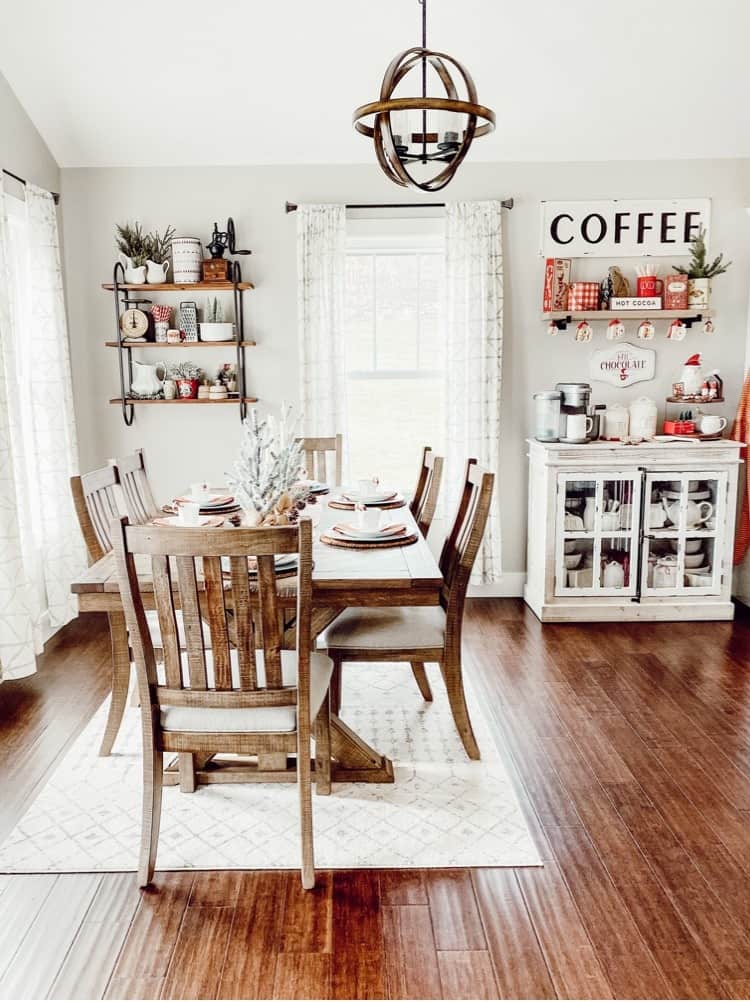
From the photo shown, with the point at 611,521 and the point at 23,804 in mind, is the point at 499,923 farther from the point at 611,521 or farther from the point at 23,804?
the point at 611,521

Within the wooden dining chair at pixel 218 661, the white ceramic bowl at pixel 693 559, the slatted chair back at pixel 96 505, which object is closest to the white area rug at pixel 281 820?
the wooden dining chair at pixel 218 661

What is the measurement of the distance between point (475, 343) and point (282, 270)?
119cm

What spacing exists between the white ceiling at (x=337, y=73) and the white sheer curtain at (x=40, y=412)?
2.08ft

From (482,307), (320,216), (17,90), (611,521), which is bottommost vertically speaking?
(611,521)

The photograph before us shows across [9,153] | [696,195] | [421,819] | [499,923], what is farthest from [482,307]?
[499,923]

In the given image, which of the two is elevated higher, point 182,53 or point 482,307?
point 182,53

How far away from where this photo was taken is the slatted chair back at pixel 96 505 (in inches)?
112

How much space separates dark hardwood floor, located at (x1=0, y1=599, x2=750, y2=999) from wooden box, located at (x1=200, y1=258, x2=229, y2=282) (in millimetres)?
2536

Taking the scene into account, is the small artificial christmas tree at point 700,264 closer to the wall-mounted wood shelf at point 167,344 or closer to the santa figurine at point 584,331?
the santa figurine at point 584,331

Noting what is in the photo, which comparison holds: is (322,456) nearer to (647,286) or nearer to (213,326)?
(213,326)

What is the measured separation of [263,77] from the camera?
3.95 metres

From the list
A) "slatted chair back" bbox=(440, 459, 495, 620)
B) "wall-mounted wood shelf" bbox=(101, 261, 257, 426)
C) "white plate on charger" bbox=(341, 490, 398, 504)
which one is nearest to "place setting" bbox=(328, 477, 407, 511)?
"white plate on charger" bbox=(341, 490, 398, 504)

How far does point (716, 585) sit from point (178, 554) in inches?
136

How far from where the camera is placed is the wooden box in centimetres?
439
